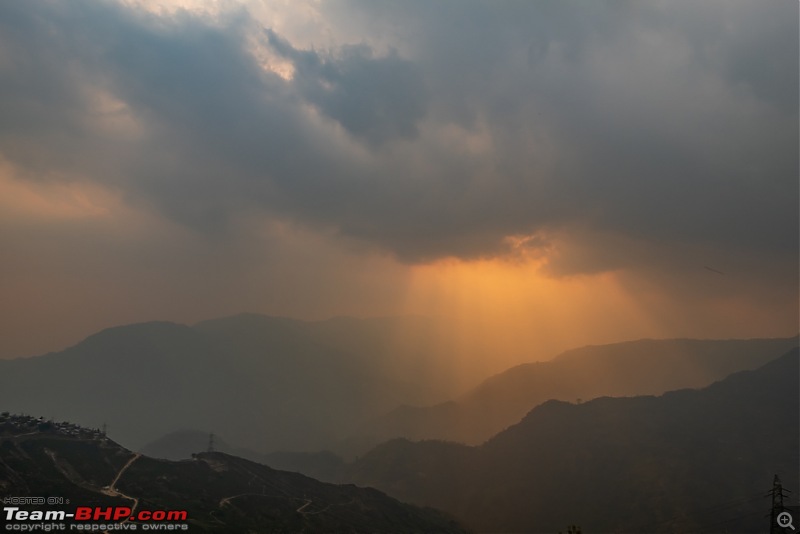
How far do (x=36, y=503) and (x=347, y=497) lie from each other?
106 m

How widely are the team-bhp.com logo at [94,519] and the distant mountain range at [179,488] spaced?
2.07 metres

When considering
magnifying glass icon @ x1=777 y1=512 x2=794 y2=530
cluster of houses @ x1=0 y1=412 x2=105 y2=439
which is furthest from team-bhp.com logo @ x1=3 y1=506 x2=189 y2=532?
magnifying glass icon @ x1=777 y1=512 x2=794 y2=530

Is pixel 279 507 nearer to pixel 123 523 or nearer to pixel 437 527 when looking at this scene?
pixel 123 523

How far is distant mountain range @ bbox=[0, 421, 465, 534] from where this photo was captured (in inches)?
4948

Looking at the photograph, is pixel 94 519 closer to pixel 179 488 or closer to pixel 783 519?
pixel 179 488

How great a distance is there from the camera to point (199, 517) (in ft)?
425

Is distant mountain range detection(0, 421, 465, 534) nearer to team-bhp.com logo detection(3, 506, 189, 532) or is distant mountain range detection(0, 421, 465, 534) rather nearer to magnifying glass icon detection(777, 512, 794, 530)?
team-bhp.com logo detection(3, 506, 189, 532)

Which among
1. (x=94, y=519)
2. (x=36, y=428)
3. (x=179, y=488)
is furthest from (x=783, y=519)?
(x=36, y=428)

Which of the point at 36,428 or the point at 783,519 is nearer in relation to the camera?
→ the point at 783,519

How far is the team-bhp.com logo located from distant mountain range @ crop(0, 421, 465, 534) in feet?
6.78

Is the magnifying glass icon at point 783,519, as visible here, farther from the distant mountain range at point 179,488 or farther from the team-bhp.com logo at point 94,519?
the team-bhp.com logo at point 94,519

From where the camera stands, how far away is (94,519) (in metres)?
111

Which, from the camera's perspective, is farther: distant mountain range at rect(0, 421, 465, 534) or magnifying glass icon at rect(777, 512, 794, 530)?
distant mountain range at rect(0, 421, 465, 534)

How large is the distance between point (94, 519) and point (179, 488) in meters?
39.9
